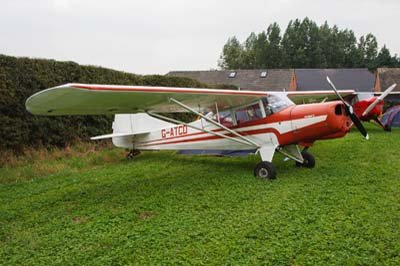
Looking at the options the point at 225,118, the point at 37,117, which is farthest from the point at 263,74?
the point at 37,117

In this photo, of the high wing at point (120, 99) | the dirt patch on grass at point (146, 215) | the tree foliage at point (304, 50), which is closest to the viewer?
the high wing at point (120, 99)

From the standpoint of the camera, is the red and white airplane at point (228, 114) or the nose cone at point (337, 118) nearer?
the red and white airplane at point (228, 114)

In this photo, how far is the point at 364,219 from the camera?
3.78 meters

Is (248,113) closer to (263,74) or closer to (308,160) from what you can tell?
(308,160)

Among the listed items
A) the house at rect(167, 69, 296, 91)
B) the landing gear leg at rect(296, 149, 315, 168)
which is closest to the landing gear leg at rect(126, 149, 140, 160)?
the landing gear leg at rect(296, 149, 315, 168)

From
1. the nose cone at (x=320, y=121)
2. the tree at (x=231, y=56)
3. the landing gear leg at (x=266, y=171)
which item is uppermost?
the tree at (x=231, y=56)

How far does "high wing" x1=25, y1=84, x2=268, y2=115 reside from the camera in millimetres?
4012

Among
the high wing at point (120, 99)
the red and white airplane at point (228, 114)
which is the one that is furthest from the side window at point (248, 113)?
the high wing at point (120, 99)

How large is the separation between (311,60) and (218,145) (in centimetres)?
6732

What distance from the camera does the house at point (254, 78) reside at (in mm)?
36031

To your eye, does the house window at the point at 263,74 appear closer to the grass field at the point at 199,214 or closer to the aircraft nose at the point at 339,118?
the grass field at the point at 199,214

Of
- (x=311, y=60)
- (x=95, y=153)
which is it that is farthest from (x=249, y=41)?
(x=95, y=153)

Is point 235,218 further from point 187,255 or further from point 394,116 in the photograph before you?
point 394,116

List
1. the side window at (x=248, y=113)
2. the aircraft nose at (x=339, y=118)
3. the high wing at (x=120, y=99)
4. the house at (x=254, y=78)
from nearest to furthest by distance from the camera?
the high wing at (x=120, y=99) < the aircraft nose at (x=339, y=118) < the side window at (x=248, y=113) < the house at (x=254, y=78)
